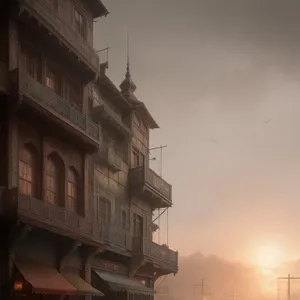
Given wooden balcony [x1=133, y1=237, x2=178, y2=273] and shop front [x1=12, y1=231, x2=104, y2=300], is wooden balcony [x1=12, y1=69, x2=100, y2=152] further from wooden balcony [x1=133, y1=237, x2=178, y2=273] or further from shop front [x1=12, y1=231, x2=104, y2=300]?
wooden balcony [x1=133, y1=237, x2=178, y2=273]

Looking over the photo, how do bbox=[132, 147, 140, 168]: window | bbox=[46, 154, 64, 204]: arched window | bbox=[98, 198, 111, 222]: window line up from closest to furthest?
bbox=[46, 154, 64, 204]: arched window
bbox=[98, 198, 111, 222]: window
bbox=[132, 147, 140, 168]: window

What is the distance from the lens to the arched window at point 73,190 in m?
27.4

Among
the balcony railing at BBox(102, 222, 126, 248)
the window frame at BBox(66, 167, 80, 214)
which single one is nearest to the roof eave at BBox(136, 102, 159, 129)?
the balcony railing at BBox(102, 222, 126, 248)

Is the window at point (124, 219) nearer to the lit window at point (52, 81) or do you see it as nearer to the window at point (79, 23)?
the lit window at point (52, 81)

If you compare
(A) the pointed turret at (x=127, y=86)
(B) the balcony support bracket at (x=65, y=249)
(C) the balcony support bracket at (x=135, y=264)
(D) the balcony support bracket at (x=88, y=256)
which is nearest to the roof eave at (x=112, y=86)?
(A) the pointed turret at (x=127, y=86)

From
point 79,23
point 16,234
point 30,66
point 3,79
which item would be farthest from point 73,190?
point 79,23

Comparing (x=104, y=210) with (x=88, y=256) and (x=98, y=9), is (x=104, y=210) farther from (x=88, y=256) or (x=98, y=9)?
(x=98, y=9)

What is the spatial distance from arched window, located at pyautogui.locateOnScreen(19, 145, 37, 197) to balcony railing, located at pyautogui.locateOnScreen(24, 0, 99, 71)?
4.85m

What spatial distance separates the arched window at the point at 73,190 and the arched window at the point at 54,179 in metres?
0.89

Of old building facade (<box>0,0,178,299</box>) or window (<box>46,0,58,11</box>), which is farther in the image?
window (<box>46,0,58,11</box>)

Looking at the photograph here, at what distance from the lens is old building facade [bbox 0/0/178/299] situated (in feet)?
72.9

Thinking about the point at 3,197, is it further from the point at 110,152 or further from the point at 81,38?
the point at 110,152

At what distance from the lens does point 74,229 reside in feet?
83.1

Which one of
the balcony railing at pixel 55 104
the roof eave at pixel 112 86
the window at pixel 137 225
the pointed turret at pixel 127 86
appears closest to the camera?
the balcony railing at pixel 55 104
